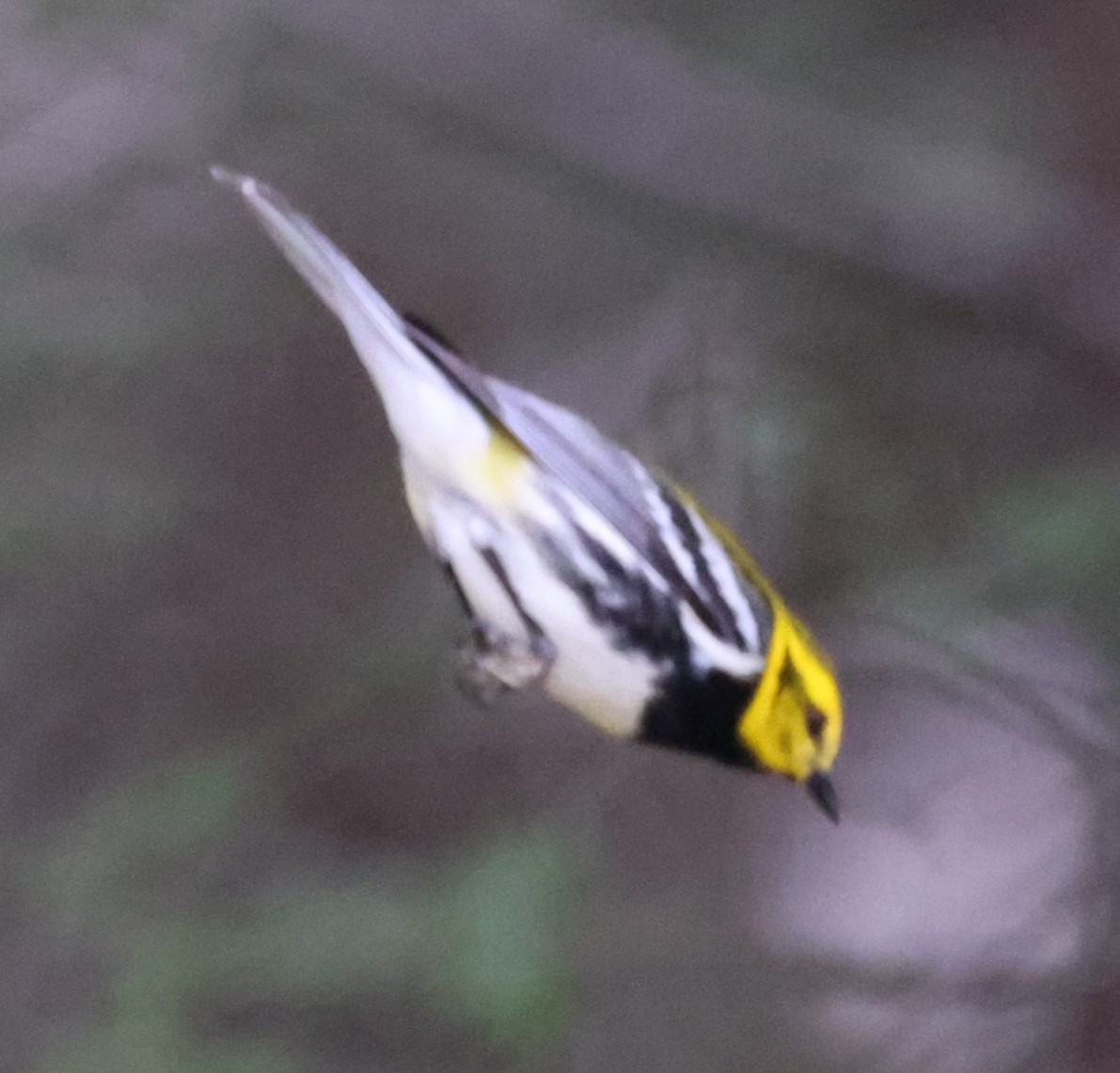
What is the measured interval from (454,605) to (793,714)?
22cm

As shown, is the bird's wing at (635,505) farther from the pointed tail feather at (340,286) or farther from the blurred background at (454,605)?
the blurred background at (454,605)

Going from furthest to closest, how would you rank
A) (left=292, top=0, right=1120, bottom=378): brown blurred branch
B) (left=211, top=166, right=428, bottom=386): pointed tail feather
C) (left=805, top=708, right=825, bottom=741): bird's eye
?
(left=292, top=0, right=1120, bottom=378): brown blurred branch < (left=805, top=708, right=825, bottom=741): bird's eye < (left=211, top=166, right=428, bottom=386): pointed tail feather

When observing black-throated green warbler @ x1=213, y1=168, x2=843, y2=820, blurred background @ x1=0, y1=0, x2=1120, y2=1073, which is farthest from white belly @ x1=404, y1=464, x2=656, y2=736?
blurred background @ x1=0, y1=0, x2=1120, y2=1073

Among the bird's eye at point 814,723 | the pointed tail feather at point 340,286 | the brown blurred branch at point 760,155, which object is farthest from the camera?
the brown blurred branch at point 760,155

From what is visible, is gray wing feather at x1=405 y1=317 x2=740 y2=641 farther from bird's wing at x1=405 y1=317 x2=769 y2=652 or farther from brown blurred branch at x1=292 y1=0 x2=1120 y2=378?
brown blurred branch at x1=292 y1=0 x2=1120 y2=378

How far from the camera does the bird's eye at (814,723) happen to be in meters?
0.53

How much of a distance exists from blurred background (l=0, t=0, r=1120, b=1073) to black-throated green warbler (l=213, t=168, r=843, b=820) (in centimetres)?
19

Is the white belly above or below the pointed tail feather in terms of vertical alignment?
below

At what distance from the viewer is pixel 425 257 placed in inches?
28.1

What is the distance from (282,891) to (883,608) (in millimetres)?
381

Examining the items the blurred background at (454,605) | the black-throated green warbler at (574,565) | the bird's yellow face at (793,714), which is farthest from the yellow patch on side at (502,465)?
the blurred background at (454,605)

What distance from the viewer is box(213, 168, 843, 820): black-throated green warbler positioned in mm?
446

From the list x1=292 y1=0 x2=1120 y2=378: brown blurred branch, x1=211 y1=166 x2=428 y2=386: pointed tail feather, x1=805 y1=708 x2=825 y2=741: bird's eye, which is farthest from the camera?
x1=292 y1=0 x2=1120 y2=378: brown blurred branch

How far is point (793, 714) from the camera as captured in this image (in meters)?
0.52
